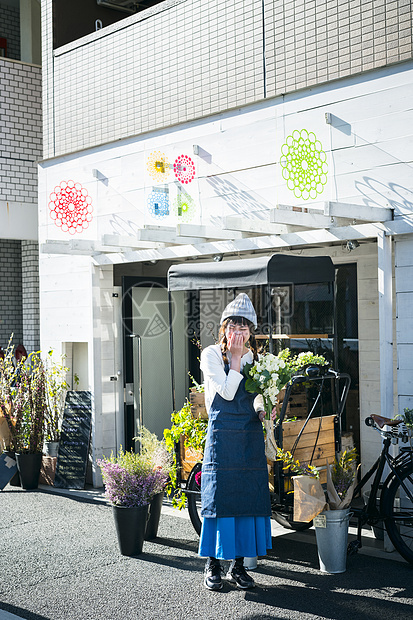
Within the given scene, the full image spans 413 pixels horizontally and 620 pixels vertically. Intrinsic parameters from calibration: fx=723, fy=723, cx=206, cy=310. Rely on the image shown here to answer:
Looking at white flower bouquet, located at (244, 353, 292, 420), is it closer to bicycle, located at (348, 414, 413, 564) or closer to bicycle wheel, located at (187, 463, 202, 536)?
bicycle, located at (348, 414, 413, 564)

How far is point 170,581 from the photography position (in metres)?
4.91

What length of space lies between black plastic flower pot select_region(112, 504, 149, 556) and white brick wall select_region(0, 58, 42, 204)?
5.72m

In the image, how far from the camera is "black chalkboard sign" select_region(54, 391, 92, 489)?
7.84m

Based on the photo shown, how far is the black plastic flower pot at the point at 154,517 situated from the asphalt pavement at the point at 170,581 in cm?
10

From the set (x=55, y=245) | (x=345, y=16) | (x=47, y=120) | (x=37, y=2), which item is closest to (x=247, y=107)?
(x=345, y=16)

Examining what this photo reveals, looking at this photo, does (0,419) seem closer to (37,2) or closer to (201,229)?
(201,229)

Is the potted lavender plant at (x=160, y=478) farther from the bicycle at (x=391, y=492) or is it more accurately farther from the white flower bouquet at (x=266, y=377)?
the bicycle at (x=391, y=492)

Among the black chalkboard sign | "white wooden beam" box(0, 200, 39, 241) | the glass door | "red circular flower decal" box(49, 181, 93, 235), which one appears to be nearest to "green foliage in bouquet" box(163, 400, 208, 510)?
the black chalkboard sign

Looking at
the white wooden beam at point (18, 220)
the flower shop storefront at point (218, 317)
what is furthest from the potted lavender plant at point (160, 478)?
the white wooden beam at point (18, 220)

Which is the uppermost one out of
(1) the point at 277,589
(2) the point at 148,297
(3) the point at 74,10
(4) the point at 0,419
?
(3) the point at 74,10

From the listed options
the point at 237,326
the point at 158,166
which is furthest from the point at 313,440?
the point at 158,166

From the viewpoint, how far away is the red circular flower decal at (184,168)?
289 inches

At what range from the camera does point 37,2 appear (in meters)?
11.6

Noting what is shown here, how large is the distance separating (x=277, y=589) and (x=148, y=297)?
4398mm
